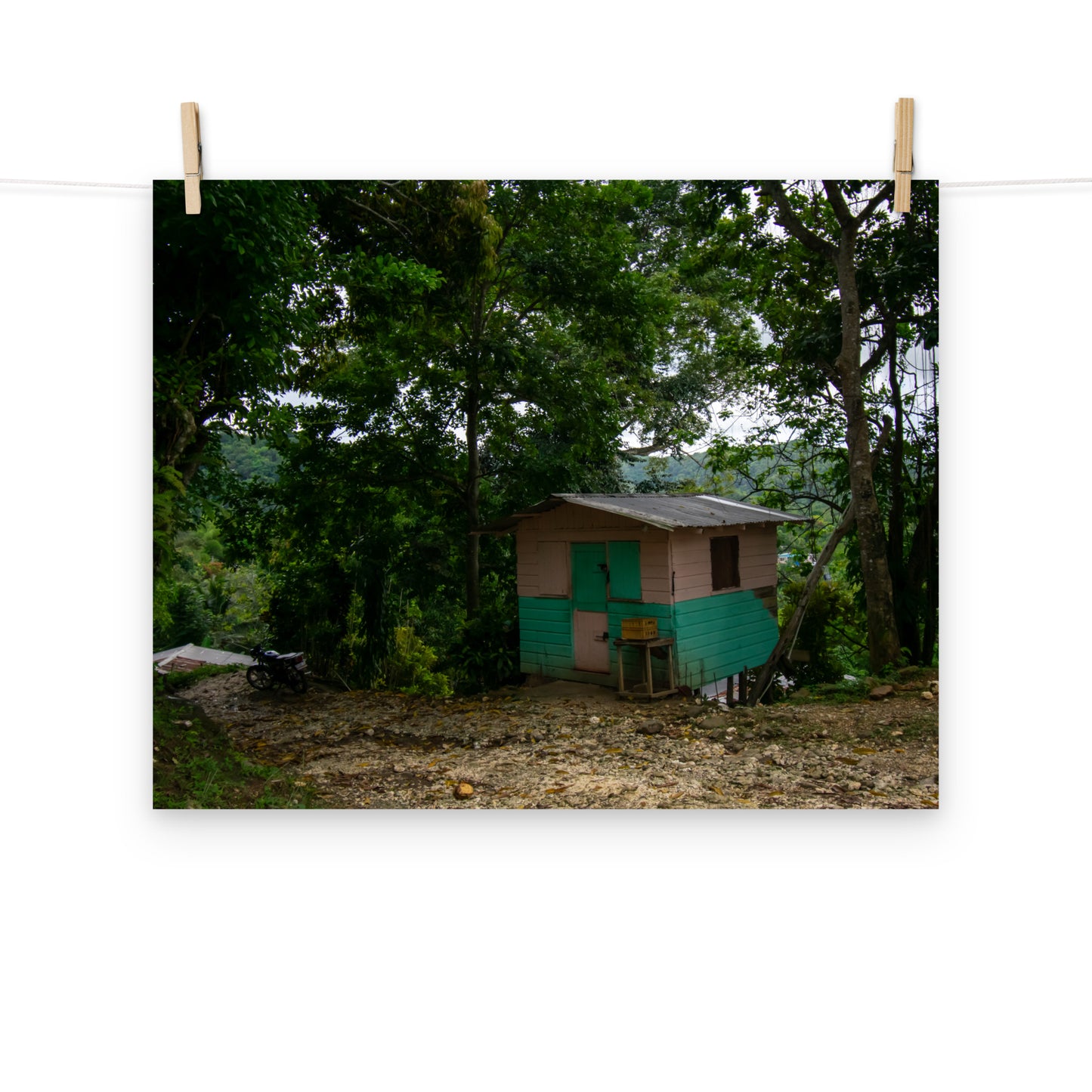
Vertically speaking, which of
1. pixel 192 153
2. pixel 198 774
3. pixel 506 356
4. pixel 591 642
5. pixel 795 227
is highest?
pixel 192 153

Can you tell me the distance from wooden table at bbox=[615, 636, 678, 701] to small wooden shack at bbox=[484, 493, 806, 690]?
2 centimetres

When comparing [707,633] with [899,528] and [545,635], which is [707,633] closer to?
[545,635]

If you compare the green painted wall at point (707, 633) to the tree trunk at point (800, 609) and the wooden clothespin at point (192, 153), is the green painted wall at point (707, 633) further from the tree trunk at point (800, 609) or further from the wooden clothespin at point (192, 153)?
the wooden clothespin at point (192, 153)

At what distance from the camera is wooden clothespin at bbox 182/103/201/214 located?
99.5 inches

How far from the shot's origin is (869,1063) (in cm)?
232

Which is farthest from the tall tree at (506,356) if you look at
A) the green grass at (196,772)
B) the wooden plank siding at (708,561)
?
the green grass at (196,772)

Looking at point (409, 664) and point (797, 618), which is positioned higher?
point (797, 618)

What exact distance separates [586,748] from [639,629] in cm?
45

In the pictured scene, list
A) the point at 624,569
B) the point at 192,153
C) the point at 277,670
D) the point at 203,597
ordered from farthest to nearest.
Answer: the point at 624,569 → the point at 277,670 → the point at 203,597 → the point at 192,153

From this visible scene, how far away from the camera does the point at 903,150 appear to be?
8.36 feet
